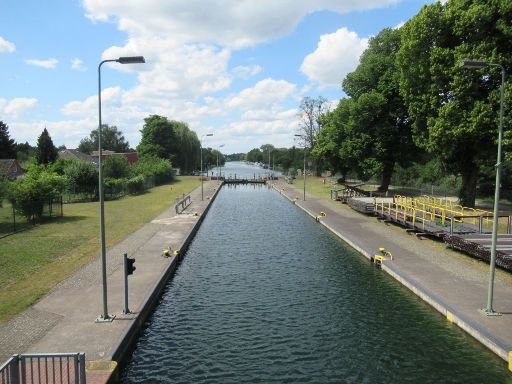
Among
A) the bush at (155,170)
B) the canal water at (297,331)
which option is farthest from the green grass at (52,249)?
the bush at (155,170)

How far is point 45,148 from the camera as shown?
2977 inches

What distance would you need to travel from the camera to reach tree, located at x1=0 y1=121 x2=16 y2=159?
275ft

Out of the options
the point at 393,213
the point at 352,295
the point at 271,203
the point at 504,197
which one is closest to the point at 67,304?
the point at 352,295

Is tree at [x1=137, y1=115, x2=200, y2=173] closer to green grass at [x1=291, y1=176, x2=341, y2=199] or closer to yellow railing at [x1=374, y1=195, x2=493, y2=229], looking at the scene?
green grass at [x1=291, y1=176, x2=341, y2=199]

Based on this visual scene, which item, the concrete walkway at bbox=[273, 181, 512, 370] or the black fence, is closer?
the concrete walkway at bbox=[273, 181, 512, 370]

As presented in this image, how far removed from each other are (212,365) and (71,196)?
4011 centimetres

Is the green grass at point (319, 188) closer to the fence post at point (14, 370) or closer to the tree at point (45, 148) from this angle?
the tree at point (45, 148)

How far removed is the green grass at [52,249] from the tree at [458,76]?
68.1 feet

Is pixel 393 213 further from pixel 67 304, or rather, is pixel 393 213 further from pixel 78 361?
pixel 78 361

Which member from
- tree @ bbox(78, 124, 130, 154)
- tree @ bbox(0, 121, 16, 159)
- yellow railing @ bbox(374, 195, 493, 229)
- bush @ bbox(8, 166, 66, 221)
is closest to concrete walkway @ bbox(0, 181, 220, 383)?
bush @ bbox(8, 166, 66, 221)

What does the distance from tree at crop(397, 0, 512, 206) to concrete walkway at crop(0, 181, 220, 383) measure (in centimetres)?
1922

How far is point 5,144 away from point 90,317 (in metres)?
85.2

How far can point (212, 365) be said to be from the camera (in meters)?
10.4

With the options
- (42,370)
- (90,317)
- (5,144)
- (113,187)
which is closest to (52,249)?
(90,317)
